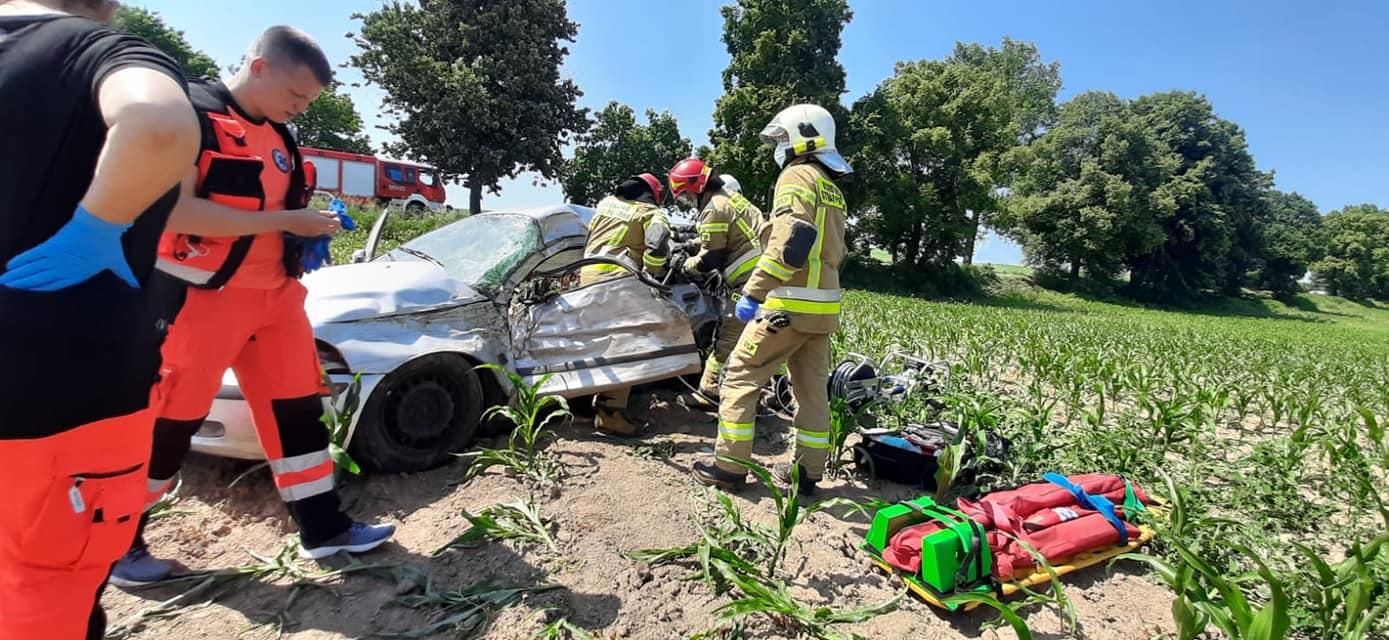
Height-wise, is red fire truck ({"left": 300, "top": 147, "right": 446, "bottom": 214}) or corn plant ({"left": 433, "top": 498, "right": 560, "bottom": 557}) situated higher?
red fire truck ({"left": 300, "top": 147, "right": 446, "bottom": 214})

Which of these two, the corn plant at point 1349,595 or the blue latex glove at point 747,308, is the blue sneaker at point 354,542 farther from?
the corn plant at point 1349,595

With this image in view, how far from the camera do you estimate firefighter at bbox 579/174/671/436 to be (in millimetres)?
4109

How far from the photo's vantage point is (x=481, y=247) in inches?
157

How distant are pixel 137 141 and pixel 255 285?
1024mm

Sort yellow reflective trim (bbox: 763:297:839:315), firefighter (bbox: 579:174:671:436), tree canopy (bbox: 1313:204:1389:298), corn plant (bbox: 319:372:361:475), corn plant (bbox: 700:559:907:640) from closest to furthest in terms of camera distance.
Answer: corn plant (bbox: 700:559:907:640)
corn plant (bbox: 319:372:361:475)
yellow reflective trim (bbox: 763:297:839:315)
firefighter (bbox: 579:174:671:436)
tree canopy (bbox: 1313:204:1389:298)

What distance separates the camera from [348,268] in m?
3.45

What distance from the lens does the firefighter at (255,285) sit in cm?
191

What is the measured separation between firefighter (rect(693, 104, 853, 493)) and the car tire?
4.25ft

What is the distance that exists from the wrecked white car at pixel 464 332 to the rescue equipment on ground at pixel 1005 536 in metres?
1.78

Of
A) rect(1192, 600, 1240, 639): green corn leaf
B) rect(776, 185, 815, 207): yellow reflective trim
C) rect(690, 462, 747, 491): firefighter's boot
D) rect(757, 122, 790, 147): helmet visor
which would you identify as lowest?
rect(690, 462, 747, 491): firefighter's boot

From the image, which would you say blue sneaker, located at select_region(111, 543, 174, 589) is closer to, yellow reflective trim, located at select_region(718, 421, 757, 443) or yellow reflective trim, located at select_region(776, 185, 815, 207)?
yellow reflective trim, located at select_region(718, 421, 757, 443)

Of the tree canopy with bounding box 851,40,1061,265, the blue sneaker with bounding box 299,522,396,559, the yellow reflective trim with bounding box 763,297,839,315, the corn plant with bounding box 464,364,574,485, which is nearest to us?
the blue sneaker with bounding box 299,522,396,559

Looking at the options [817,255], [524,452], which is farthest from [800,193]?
[524,452]

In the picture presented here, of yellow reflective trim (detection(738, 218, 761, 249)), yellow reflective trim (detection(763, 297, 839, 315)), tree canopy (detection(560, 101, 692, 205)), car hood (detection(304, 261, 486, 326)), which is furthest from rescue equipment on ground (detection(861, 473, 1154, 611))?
tree canopy (detection(560, 101, 692, 205))
